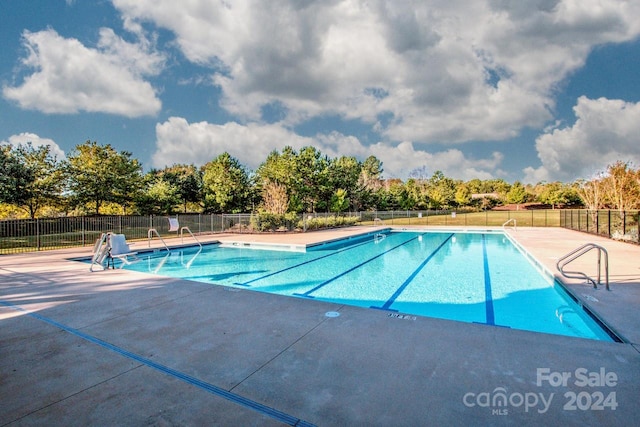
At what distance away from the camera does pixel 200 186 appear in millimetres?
26094

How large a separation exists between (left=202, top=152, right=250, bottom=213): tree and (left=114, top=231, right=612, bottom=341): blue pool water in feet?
38.8

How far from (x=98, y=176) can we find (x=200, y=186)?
773 cm

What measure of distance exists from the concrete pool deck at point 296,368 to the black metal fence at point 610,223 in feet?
31.7

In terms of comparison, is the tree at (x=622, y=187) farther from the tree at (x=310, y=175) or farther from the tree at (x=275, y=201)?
the tree at (x=310, y=175)

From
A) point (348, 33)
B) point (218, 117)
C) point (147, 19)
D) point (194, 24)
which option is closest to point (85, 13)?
point (147, 19)

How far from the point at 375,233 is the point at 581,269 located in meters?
12.3

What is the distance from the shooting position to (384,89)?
72.5ft

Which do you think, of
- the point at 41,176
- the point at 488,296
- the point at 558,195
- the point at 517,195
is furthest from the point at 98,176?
the point at 558,195

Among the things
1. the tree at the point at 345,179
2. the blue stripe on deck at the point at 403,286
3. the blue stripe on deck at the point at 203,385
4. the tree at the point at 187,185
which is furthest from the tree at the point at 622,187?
the tree at the point at 187,185

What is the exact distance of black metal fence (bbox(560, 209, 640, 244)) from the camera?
1102cm

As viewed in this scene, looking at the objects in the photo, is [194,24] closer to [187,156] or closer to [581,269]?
[581,269]

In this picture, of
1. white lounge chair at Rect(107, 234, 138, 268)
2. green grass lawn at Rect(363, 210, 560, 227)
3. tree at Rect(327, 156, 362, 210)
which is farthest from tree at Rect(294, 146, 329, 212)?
white lounge chair at Rect(107, 234, 138, 268)

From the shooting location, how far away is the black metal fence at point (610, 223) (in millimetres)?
11023

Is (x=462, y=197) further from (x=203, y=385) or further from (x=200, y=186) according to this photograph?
(x=203, y=385)
